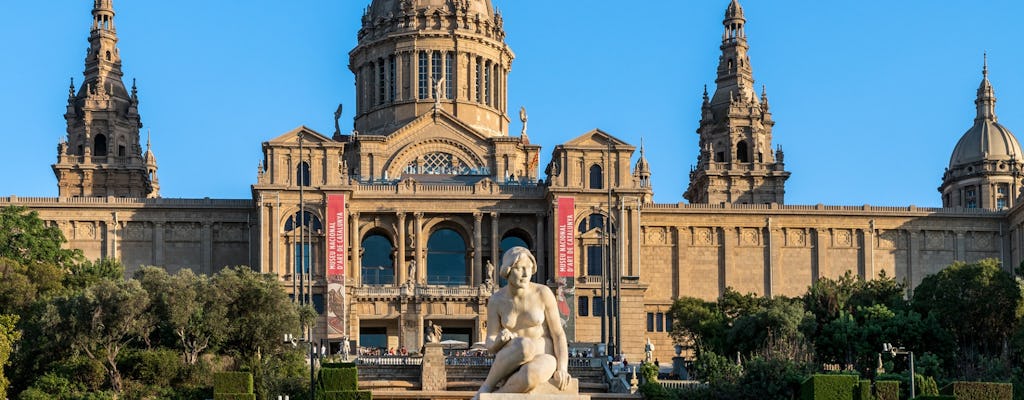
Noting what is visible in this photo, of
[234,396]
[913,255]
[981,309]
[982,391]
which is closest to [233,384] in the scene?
[234,396]

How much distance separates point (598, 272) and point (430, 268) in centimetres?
1004

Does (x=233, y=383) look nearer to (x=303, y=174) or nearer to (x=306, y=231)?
(x=306, y=231)

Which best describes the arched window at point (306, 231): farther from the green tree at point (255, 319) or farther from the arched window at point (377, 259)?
the green tree at point (255, 319)

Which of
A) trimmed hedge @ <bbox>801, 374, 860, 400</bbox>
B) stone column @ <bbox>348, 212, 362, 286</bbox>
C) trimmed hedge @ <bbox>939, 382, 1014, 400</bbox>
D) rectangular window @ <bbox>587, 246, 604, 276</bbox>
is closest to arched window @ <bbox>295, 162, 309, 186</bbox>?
stone column @ <bbox>348, 212, 362, 286</bbox>

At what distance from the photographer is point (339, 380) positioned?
218ft

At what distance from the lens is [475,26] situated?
123m

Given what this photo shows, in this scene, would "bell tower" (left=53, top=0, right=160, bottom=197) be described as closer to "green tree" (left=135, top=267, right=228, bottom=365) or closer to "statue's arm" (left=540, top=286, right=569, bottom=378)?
"green tree" (left=135, top=267, right=228, bottom=365)

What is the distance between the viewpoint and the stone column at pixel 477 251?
359ft

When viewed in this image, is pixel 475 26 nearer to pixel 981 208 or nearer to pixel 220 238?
pixel 220 238

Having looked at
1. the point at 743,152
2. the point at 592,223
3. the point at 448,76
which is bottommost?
the point at 592,223

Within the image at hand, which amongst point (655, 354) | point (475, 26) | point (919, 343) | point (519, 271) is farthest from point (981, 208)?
point (519, 271)

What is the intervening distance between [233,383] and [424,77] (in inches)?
2301

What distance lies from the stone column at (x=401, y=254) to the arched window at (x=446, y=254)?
222 cm

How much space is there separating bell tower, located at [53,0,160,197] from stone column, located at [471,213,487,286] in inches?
978
